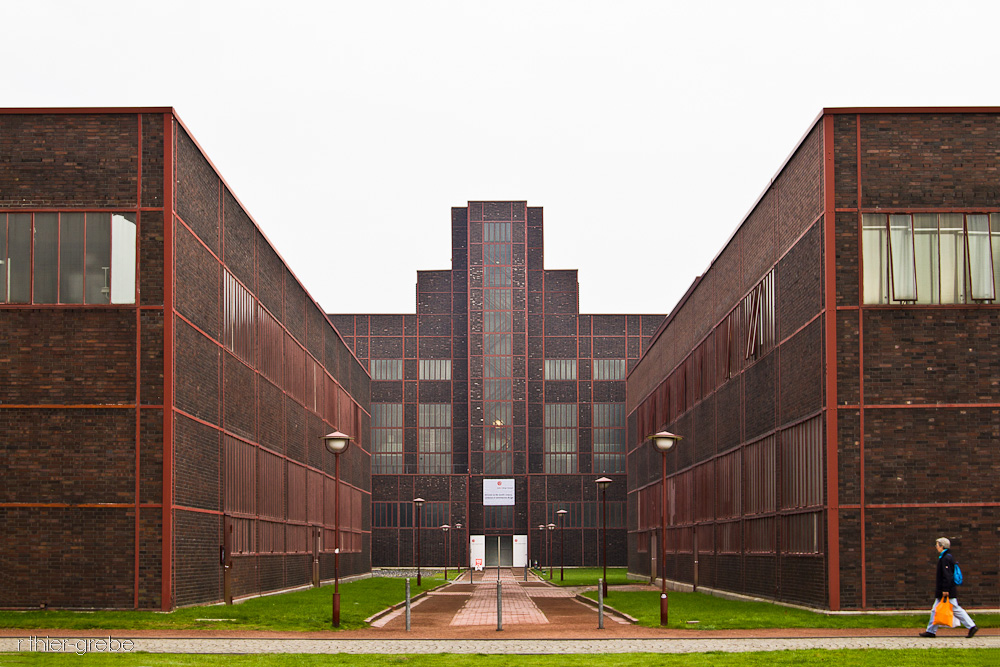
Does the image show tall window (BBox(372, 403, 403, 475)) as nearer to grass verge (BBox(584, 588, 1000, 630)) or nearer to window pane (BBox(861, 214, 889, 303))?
grass verge (BBox(584, 588, 1000, 630))

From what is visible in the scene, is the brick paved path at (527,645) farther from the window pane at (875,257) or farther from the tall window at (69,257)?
the tall window at (69,257)

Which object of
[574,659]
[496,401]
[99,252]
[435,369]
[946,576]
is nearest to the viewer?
[574,659]

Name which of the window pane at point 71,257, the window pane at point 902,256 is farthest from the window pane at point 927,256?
the window pane at point 71,257

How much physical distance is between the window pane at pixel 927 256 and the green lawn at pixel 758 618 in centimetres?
710

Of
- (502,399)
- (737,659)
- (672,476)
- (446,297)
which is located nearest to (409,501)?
(502,399)

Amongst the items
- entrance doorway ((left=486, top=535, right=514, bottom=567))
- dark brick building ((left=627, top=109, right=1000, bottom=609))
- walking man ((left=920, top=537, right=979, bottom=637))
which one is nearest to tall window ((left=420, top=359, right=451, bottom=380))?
entrance doorway ((left=486, top=535, right=514, bottom=567))

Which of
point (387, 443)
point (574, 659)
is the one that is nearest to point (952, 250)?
point (574, 659)

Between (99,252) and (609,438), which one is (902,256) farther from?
(609,438)

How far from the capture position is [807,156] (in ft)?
92.1

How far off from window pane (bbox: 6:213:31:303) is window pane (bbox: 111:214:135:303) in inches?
78.2

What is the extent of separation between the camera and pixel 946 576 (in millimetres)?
19656

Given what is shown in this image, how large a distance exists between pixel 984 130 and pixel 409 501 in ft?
221

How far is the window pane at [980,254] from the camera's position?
26438 millimetres

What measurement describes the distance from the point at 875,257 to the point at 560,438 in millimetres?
64442
